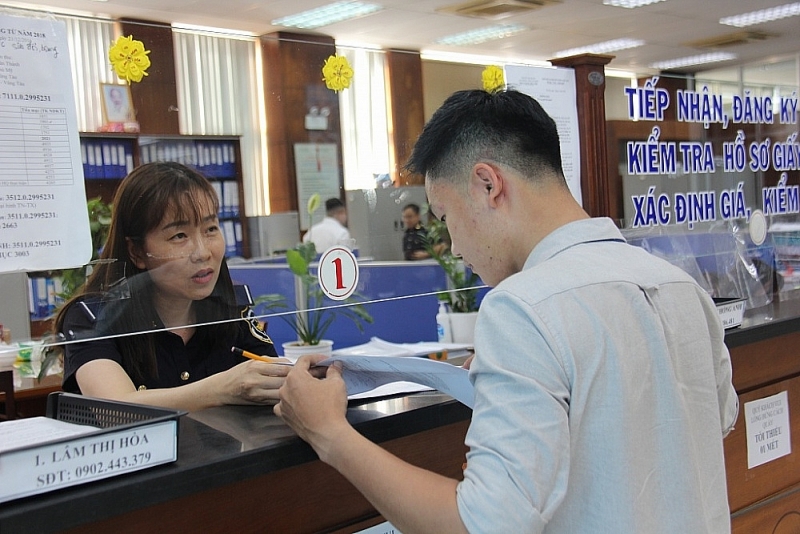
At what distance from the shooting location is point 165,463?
1.02m

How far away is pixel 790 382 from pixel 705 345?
4.22 feet

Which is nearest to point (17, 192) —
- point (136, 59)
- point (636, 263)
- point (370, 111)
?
point (136, 59)

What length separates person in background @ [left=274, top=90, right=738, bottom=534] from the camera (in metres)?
0.88

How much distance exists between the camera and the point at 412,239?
2.07 meters

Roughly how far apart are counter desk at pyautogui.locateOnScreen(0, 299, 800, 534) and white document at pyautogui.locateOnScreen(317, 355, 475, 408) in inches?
2.3

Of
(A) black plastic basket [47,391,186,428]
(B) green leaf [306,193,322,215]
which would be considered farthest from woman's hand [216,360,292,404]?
(B) green leaf [306,193,322,215]

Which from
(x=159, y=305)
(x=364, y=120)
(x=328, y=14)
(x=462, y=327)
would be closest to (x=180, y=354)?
(x=159, y=305)

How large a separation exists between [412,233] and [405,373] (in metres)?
0.88

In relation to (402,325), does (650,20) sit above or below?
above

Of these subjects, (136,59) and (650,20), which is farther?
(650,20)

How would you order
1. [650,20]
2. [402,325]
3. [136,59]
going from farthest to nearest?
1. [650,20]
2. [402,325]
3. [136,59]

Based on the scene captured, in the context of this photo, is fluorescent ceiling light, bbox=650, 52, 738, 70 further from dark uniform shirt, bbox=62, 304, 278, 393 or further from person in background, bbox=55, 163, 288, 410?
person in background, bbox=55, 163, 288, 410

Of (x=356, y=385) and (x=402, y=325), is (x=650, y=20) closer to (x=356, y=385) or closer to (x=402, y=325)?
(x=402, y=325)

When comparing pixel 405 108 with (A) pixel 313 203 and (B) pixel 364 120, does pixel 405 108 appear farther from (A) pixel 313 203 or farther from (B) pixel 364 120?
(A) pixel 313 203
